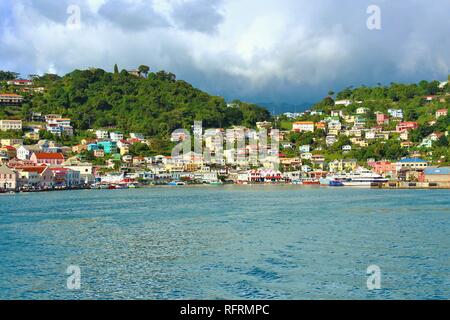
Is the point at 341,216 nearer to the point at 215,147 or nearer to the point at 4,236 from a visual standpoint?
the point at 4,236

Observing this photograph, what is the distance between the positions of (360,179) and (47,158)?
33175 mm

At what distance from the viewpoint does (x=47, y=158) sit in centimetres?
6412

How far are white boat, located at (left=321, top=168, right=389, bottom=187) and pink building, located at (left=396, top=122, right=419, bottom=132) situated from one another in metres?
21.8

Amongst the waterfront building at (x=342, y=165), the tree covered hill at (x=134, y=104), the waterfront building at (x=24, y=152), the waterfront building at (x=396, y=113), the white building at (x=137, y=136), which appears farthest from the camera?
the waterfront building at (x=396, y=113)

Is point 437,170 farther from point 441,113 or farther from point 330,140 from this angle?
point 441,113

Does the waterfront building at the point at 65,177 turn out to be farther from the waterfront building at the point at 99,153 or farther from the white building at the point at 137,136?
the white building at the point at 137,136

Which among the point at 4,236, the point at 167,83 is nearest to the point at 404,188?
the point at 4,236

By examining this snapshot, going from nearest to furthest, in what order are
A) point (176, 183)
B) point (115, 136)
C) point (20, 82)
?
point (176, 183) < point (115, 136) < point (20, 82)

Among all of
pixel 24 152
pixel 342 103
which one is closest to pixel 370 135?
pixel 342 103

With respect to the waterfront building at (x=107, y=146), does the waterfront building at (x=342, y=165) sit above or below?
below

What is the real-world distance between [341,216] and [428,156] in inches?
1866

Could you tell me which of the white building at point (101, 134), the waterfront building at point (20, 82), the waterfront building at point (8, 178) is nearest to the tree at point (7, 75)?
the waterfront building at point (20, 82)

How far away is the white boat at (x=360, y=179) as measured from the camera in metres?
57.6

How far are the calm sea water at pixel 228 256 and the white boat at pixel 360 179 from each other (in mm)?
34764
